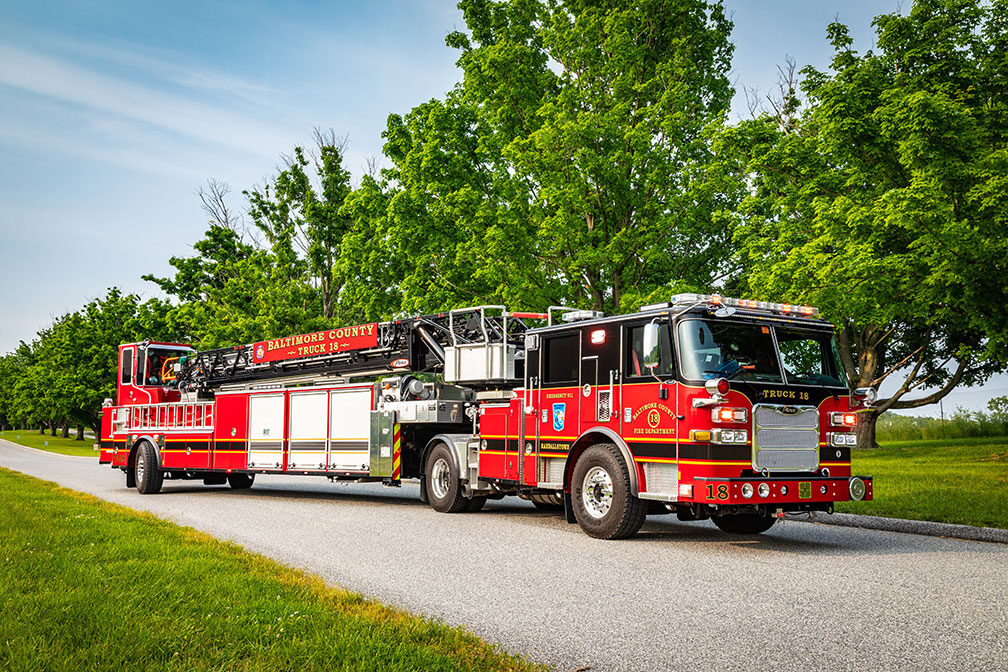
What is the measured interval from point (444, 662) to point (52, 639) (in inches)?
86.5

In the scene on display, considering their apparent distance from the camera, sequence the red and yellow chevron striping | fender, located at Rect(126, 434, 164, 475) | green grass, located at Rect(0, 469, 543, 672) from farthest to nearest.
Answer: fender, located at Rect(126, 434, 164, 475) < the red and yellow chevron striping < green grass, located at Rect(0, 469, 543, 672)

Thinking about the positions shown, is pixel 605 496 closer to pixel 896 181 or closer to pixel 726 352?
pixel 726 352

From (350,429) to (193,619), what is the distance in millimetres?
9965

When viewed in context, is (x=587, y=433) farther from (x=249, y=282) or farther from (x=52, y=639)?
(x=249, y=282)

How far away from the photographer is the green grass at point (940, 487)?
40.0 feet

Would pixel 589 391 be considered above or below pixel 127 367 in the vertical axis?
below

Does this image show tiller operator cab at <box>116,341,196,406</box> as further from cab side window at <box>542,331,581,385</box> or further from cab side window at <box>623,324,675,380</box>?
cab side window at <box>623,324,675,380</box>

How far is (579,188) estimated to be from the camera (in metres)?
20.4

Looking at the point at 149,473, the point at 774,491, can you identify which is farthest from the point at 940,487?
the point at 149,473

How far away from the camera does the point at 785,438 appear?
9.80 m

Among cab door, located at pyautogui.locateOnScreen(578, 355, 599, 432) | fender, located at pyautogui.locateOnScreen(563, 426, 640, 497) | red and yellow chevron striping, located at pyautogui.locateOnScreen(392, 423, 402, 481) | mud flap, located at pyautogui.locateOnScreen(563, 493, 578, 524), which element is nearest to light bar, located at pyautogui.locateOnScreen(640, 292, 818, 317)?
cab door, located at pyautogui.locateOnScreen(578, 355, 599, 432)

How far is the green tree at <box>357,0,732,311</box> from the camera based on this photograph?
2053cm

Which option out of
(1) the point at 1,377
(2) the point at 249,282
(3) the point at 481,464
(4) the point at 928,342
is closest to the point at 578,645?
(3) the point at 481,464

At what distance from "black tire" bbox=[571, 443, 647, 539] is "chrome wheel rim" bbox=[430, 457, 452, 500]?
3.41 m
